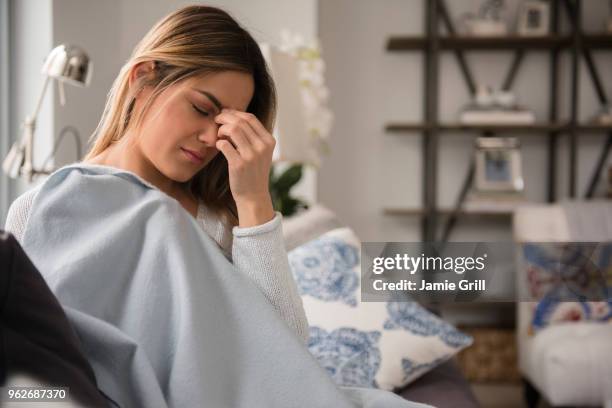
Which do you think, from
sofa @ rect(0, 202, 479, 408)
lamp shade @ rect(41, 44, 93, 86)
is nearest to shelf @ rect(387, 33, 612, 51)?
lamp shade @ rect(41, 44, 93, 86)

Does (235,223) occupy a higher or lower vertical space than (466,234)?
higher

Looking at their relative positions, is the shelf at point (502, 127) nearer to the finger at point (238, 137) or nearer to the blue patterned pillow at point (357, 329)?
the blue patterned pillow at point (357, 329)

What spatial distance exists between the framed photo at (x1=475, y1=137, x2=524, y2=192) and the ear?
3.30 metres

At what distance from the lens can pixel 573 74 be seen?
4152mm

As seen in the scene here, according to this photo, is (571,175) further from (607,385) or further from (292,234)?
(292,234)

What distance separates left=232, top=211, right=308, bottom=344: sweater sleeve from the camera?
40.9 inches

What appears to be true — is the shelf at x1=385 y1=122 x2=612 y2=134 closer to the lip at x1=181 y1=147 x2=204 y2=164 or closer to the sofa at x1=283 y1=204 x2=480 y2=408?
the sofa at x1=283 y1=204 x2=480 y2=408

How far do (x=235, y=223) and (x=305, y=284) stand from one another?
21.2 inches

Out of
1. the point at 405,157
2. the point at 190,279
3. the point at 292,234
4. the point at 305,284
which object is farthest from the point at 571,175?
the point at 190,279

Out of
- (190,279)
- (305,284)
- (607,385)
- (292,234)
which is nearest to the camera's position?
(190,279)

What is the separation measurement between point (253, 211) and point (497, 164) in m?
3.33

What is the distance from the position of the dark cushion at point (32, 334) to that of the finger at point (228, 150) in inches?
17.1

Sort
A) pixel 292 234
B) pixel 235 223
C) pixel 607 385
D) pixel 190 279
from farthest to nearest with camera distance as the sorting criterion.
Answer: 1. pixel 607 385
2. pixel 292 234
3. pixel 235 223
4. pixel 190 279

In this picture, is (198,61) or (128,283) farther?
(198,61)
